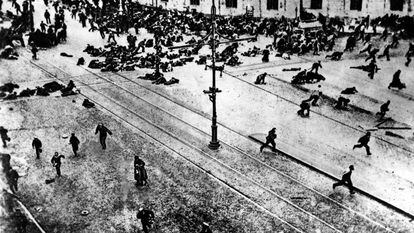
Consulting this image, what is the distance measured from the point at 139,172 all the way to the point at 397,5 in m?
31.6

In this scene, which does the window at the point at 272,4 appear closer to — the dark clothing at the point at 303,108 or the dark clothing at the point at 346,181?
the dark clothing at the point at 303,108

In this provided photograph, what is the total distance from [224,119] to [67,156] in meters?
8.39

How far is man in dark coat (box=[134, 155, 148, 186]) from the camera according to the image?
60.4ft

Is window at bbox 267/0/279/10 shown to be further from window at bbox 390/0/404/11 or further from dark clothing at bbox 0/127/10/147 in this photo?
dark clothing at bbox 0/127/10/147

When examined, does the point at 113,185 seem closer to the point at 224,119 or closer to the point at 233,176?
the point at 233,176

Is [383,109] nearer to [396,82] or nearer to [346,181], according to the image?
[396,82]

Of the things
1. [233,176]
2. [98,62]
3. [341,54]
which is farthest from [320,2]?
[233,176]

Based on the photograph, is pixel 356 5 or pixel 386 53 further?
pixel 356 5

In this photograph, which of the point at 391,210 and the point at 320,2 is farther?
the point at 320,2

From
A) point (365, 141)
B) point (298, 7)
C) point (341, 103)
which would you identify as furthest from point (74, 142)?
point (298, 7)

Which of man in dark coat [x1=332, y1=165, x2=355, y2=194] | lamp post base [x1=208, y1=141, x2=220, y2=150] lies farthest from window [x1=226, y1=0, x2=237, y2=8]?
man in dark coat [x1=332, y1=165, x2=355, y2=194]

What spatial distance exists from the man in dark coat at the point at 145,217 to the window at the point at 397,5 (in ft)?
110

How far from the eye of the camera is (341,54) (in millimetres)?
35062

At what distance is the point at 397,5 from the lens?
4109 centimetres
